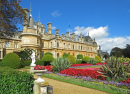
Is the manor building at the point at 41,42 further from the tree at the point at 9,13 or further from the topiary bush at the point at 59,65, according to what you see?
the topiary bush at the point at 59,65

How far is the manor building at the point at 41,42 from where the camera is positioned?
24.9 meters

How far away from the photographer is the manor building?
81.8 ft

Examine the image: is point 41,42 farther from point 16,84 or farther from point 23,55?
point 16,84

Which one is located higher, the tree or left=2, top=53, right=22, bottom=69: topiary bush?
the tree

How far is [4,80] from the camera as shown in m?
4.21

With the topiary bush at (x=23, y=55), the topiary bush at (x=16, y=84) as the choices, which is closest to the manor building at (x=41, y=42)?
the topiary bush at (x=23, y=55)

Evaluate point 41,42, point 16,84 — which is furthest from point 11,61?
point 41,42

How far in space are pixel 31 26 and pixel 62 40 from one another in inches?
479

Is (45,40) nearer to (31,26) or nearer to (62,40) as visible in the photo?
(62,40)

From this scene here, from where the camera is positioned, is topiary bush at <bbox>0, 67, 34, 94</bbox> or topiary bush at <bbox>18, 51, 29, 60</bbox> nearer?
topiary bush at <bbox>0, 67, 34, 94</bbox>

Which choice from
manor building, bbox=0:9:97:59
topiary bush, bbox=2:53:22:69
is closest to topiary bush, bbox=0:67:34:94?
topiary bush, bbox=2:53:22:69

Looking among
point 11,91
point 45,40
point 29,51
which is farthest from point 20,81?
point 45,40

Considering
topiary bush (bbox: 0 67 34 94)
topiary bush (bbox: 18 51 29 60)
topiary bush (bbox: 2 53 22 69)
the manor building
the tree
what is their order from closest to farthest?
topiary bush (bbox: 0 67 34 94), the tree, topiary bush (bbox: 2 53 22 69), topiary bush (bbox: 18 51 29 60), the manor building

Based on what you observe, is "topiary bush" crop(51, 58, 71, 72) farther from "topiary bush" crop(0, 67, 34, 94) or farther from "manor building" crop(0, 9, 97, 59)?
"manor building" crop(0, 9, 97, 59)
